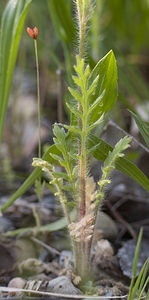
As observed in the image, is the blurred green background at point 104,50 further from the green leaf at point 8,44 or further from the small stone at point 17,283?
the small stone at point 17,283

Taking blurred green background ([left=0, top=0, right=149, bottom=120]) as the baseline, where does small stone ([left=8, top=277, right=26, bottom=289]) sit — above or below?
below

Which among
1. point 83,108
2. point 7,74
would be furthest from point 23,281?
point 7,74

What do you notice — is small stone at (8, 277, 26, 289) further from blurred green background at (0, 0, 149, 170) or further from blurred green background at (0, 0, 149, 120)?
blurred green background at (0, 0, 149, 120)

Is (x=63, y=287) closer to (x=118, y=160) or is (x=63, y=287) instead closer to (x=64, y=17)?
(x=118, y=160)

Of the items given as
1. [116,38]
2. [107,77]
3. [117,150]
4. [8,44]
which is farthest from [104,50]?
[117,150]

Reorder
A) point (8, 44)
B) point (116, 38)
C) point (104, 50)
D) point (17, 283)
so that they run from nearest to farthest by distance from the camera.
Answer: point (17, 283) < point (8, 44) < point (104, 50) < point (116, 38)

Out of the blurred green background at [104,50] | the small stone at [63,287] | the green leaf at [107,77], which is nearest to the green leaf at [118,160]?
the green leaf at [107,77]

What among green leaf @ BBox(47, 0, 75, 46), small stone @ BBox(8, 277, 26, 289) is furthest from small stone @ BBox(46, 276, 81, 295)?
green leaf @ BBox(47, 0, 75, 46)

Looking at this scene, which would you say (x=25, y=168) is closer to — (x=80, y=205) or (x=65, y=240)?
(x=65, y=240)
